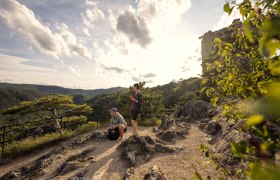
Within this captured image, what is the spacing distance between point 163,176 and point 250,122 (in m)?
6.32

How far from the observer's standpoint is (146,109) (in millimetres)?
19641

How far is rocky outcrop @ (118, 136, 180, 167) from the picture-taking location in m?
8.35

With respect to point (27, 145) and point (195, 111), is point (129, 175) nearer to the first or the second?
point (27, 145)

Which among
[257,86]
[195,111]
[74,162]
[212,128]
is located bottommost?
[74,162]

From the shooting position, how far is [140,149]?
895cm

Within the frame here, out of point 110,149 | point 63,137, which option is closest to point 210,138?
point 110,149

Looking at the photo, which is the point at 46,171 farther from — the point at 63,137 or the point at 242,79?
the point at 242,79

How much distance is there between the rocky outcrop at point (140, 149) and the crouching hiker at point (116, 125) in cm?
136

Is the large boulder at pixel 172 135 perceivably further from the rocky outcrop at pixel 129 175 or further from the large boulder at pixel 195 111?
the large boulder at pixel 195 111

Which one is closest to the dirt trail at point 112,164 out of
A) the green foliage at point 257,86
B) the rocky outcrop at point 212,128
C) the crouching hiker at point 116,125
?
the crouching hiker at point 116,125

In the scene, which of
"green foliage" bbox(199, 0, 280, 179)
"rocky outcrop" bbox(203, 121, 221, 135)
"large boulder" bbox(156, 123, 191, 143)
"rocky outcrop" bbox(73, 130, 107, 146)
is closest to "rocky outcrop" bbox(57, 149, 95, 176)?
"rocky outcrop" bbox(73, 130, 107, 146)

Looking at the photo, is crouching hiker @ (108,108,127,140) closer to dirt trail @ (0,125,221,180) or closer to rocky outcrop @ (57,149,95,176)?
dirt trail @ (0,125,221,180)

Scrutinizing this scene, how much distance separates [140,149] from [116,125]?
A: 2265mm

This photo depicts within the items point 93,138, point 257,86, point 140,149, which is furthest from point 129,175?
point 257,86
